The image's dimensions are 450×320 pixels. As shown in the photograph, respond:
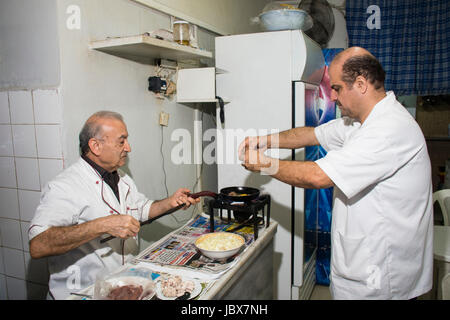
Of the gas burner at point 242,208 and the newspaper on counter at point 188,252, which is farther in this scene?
the gas burner at point 242,208

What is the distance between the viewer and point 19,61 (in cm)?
187

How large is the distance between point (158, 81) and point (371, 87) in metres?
1.37

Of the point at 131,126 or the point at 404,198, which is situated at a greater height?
the point at 131,126

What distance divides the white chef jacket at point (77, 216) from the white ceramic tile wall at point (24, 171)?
0.70 feet

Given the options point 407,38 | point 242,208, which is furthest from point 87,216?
point 407,38

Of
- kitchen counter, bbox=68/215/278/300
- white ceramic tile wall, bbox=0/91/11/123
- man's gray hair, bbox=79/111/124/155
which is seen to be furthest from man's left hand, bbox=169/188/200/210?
white ceramic tile wall, bbox=0/91/11/123

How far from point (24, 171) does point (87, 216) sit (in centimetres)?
53

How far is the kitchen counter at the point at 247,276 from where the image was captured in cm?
143

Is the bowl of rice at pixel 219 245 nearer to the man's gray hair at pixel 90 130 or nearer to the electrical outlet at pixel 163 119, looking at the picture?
the man's gray hair at pixel 90 130

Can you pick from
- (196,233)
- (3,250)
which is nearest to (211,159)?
(196,233)

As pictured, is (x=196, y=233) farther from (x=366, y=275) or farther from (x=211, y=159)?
(x=211, y=159)

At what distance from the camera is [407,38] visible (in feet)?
12.7

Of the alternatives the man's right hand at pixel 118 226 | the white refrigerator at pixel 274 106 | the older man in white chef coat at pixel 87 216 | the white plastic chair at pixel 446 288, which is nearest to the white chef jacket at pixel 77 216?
the older man in white chef coat at pixel 87 216

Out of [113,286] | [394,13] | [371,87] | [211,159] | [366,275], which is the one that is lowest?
[366,275]
